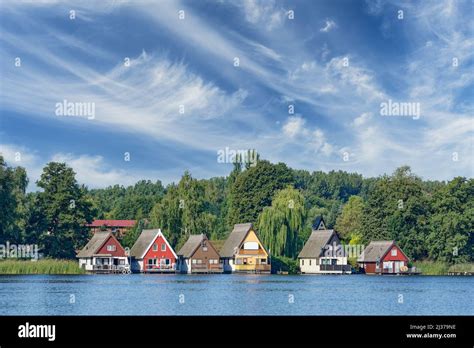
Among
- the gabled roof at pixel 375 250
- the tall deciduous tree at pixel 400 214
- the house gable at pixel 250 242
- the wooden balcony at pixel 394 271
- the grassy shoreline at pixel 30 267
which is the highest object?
the tall deciduous tree at pixel 400 214

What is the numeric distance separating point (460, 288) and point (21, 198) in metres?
45.0

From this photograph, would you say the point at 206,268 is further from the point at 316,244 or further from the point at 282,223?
the point at 316,244

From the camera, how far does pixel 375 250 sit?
86.6 m

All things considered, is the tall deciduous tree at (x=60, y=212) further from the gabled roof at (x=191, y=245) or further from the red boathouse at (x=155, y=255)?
the gabled roof at (x=191, y=245)

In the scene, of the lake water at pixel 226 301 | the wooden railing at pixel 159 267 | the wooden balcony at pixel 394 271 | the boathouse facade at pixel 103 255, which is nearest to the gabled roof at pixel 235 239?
the wooden railing at pixel 159 267

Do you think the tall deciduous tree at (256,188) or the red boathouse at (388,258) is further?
the tall deciduous tree at (256,188)

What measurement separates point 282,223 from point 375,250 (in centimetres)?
1042

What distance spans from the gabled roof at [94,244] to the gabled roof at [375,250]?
1097 inches

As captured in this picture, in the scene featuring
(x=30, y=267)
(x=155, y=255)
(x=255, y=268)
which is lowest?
(x=255, y=268)

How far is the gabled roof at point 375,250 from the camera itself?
85.0 metres

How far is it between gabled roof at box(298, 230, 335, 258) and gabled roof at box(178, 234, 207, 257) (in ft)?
37.9

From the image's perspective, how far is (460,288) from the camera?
183 ft

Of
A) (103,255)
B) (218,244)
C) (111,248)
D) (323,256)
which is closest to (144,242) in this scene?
(111,248)

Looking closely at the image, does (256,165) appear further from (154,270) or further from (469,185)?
(469,185)
